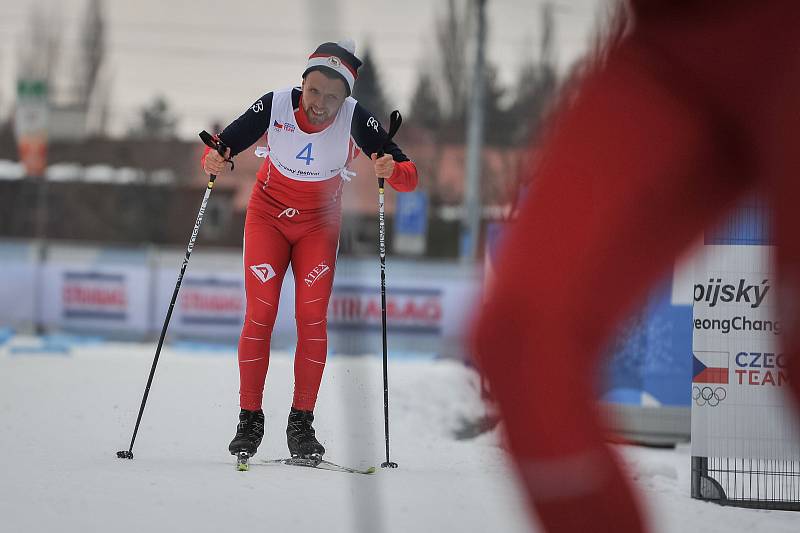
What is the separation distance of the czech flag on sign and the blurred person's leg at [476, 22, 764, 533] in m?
3.44

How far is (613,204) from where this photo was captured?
109cm

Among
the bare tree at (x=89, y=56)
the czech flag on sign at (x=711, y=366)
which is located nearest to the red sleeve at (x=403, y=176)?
the czech flag on sign at (x=711, y=366)

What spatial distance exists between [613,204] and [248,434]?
357 centimetres

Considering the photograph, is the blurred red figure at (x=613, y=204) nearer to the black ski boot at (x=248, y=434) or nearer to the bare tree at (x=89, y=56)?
the black ski boot at (x=248, y=434)

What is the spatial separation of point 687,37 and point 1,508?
2806 millimetres

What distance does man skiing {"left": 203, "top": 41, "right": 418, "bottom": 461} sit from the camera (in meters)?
4.32

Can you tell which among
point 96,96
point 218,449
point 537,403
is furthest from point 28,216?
point 537,403

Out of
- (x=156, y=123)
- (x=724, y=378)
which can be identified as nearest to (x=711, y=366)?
(x=724, y=378)

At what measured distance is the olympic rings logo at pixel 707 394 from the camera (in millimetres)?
4406

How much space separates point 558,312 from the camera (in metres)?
1.09

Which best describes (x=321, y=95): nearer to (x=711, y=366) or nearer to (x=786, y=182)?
(x=711, y=366)

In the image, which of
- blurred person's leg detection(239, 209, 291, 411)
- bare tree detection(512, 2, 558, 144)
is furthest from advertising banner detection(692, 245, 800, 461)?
bare tree detection(512, 2, 558, 144)

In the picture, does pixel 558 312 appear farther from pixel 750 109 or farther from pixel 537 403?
pixel 750 109

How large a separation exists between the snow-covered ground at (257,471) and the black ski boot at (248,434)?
0.11 metres
